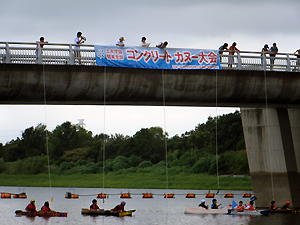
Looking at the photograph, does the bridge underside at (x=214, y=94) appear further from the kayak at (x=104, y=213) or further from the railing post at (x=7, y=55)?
the kayak at (x=104, y=213)

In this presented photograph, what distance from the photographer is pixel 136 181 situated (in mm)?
86688

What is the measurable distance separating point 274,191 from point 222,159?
4979 cm

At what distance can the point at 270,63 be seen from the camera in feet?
107

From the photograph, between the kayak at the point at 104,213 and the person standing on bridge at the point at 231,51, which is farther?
the kayak at the point at 104,213

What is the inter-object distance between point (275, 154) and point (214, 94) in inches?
362

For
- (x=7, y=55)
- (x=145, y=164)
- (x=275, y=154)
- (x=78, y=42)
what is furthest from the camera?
(x=145, y=164)

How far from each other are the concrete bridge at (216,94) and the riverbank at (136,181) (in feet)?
148

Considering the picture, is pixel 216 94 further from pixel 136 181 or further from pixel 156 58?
pixel 136 181

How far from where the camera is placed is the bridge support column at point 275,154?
35.7 m

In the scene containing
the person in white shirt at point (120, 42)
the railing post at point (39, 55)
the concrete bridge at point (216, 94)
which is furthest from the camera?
the person in white shirt at point (120, 42)

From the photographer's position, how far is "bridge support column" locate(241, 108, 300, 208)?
1405 inches

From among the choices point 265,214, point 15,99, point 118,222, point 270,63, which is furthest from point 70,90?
point 265,214

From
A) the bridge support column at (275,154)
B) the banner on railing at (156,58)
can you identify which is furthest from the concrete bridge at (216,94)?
the banner on railing at (156,58)

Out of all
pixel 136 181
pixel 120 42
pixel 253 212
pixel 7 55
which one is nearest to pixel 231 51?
pixel 120 42
